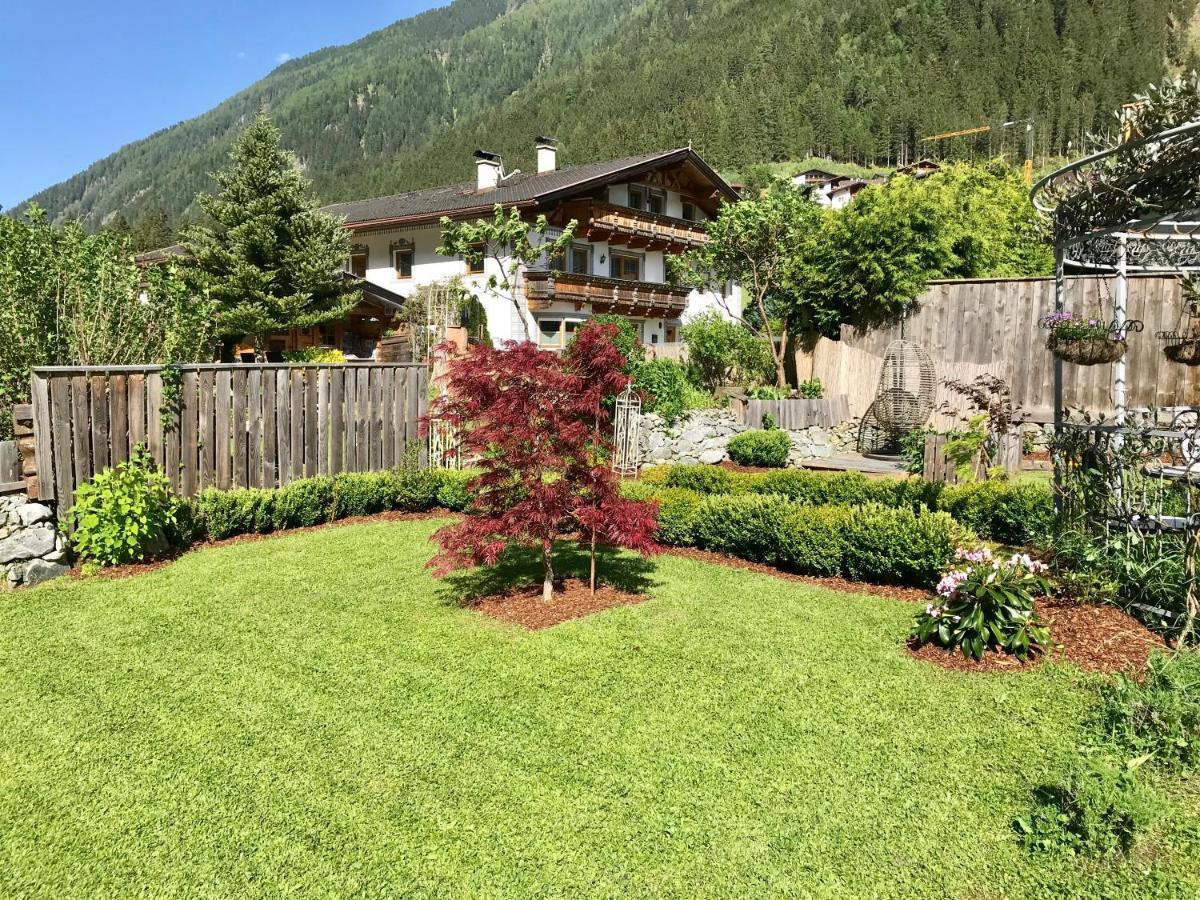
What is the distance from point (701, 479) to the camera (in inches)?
363

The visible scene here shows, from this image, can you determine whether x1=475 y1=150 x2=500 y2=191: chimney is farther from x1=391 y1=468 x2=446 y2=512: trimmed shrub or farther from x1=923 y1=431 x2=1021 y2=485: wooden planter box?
x1=923 y1=431 x2=1021 y2=485: wooden planter box

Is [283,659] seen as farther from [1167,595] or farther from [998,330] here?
[998,330]

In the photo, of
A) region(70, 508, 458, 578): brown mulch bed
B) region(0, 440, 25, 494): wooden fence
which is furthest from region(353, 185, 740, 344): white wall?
region(0, 440, 25, 494): wooden fence

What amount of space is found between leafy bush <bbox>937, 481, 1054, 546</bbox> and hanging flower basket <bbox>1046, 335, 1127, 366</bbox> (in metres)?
1.36

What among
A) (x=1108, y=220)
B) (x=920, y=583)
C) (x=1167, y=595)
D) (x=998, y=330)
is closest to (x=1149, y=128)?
(x=1108, y=220)

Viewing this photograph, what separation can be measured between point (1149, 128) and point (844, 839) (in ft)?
16.5

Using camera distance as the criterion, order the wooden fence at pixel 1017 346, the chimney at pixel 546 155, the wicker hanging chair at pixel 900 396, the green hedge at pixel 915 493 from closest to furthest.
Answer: the green hedge at pixel 915 493 → the wooden fence at pixel 1017 346 → the wicker hanging chair at pixel 900 396 → the chimney at pixel 546 155

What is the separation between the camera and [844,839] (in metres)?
3.03

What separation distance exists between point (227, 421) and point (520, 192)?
19.5 meters

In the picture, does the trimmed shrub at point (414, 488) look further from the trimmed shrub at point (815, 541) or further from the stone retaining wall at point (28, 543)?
the trimmed shrub at point (815, 541)

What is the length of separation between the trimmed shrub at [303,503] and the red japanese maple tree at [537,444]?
3.78 meters

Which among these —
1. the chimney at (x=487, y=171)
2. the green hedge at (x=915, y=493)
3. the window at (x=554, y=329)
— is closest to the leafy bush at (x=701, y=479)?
the green hedge at (x=915, y=493)

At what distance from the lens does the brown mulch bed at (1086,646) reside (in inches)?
178

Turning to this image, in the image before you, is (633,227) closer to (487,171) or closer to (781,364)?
(487,171)
